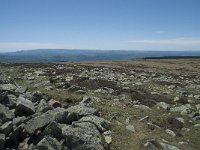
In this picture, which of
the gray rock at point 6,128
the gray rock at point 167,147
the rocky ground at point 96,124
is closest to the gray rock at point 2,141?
the rocky ground at point 96,124

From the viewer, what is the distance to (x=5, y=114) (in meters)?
14.9

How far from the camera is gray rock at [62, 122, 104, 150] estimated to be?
43.0 feet

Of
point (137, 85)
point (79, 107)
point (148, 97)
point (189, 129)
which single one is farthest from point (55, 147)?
point (137, 85)

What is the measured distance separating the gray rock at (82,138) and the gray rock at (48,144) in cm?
53

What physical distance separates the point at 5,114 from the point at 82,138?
411cm

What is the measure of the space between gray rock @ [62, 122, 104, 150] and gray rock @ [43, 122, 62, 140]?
240 millimetres

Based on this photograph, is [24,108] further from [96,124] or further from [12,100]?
[96,124]

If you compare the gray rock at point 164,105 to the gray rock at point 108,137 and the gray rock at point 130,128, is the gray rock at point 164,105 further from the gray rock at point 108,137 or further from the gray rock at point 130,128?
the gray rock at point 108,137

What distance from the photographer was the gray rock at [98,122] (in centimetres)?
1520

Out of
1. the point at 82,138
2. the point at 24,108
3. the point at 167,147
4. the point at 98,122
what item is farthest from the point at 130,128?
the point at 24,108

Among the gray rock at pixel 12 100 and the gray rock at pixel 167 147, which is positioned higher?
the gray rock at pixel 12 100

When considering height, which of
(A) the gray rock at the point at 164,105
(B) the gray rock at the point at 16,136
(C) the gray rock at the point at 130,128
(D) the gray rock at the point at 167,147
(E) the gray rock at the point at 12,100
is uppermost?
(E) the gray rock at the point at 12,100

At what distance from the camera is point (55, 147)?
12.7 meters

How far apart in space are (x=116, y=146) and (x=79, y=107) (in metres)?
3.98
